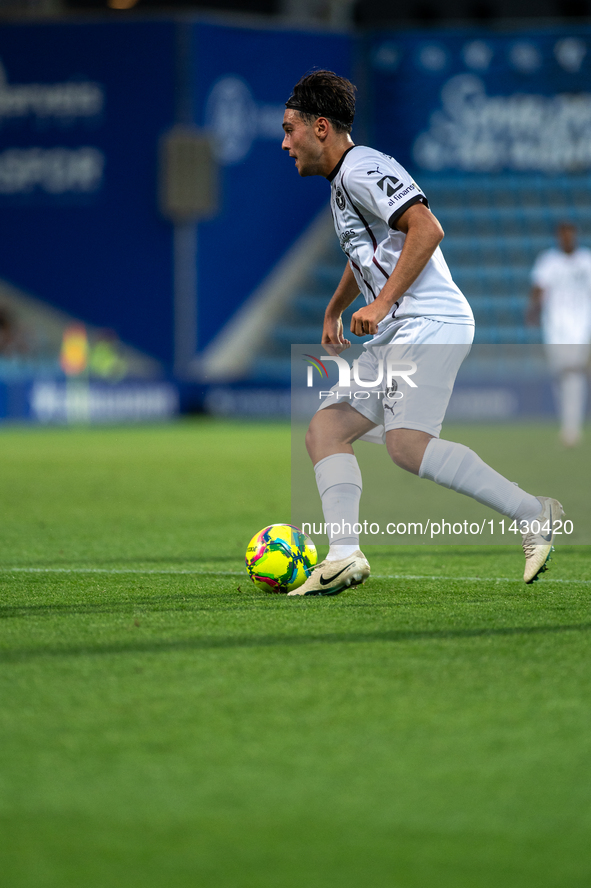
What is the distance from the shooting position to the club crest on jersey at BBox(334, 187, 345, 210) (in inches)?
158

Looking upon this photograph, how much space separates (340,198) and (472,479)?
0.99 m

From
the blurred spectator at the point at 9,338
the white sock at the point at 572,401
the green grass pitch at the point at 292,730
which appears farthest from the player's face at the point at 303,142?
Answer: the blurred spectator at the point at 9,338

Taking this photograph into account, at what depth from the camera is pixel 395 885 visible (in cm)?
169

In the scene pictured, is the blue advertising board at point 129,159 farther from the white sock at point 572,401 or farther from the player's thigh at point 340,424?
the player's thigh at point 340,424

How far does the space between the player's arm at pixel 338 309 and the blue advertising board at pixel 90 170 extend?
56.4ft

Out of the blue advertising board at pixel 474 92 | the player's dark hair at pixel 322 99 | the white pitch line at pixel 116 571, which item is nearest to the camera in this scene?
the player's dark hair at pixel 322 99

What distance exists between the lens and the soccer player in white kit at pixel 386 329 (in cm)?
385

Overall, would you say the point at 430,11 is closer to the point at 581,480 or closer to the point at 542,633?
the point at 581,480

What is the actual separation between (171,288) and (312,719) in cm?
1934

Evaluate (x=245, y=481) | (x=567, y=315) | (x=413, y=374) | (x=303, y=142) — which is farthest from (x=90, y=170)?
(x=413, y=374)

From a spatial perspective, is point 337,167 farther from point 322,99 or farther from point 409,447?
point 409,447

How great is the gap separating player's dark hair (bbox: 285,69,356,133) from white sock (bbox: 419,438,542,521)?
42.8 inches

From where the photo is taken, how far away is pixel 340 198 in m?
4.04

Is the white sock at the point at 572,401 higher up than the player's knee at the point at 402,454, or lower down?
lower down
